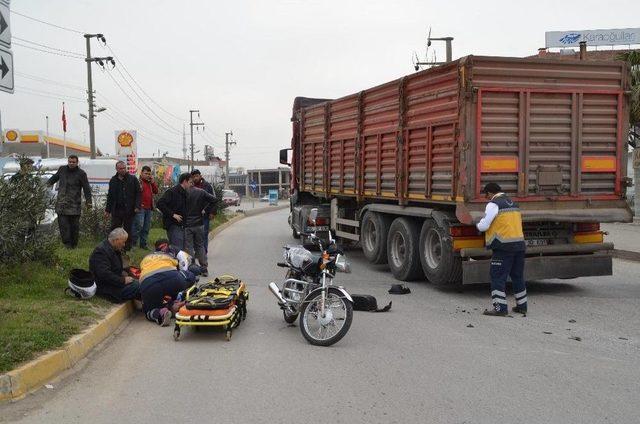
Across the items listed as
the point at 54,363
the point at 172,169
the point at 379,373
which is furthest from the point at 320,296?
the point at 172,169

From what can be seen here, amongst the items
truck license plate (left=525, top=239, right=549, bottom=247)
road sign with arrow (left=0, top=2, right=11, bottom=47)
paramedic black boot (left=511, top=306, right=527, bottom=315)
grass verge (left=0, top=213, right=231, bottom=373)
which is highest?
road sign with arrow (left=0, top=2, right=11, bottom=47)

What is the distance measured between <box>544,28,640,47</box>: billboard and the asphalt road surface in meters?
62.8

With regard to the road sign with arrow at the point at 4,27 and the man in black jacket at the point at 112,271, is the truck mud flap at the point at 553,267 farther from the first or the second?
the road sign with arrow at the point at 4,27

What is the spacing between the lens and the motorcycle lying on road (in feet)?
21.6

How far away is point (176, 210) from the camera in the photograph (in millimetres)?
10836

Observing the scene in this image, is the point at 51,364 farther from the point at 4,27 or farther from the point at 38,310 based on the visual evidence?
the point at 4,27

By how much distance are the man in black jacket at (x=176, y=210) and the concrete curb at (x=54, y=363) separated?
10.9 ft

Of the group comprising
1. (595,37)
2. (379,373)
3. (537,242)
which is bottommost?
(379,373)

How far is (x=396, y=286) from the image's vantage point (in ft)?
32.7

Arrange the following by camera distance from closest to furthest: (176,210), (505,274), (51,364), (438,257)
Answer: (51,364)
(505,274)
(438,257)
(176,210)

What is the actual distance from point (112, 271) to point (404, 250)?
4.96 m

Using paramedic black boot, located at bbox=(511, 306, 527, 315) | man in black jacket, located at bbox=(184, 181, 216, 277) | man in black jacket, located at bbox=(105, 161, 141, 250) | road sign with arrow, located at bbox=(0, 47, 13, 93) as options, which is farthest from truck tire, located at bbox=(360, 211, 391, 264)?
road sign with arrow, located at bbox=(0, 47, 13, 93)

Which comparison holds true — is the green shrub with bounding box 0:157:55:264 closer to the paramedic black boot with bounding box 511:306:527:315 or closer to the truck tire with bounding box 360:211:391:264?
the truck tire with bounding box 360:211:391:264

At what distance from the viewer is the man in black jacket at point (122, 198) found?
11609 millimetres
